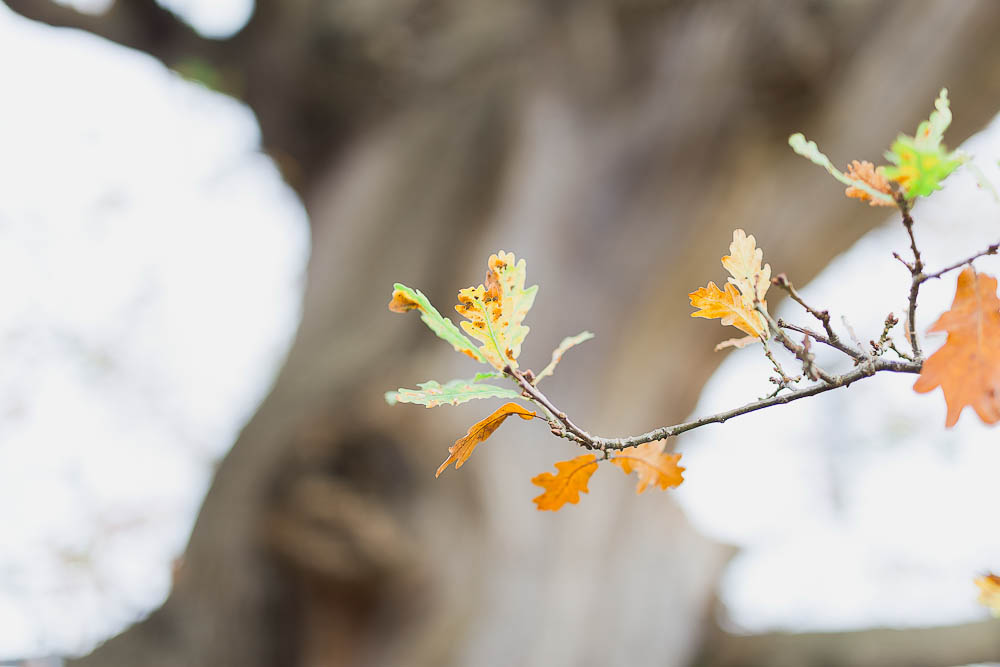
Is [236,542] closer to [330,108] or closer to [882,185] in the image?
[330,108]

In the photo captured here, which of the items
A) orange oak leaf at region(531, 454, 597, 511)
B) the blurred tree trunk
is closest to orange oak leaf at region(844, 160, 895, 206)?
orange oak leaf at region(531, 454, 597, 511)

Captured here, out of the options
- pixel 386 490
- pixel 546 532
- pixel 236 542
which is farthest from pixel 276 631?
pixel 546 532

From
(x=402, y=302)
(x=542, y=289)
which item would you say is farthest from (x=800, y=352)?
(x=542, y=289)

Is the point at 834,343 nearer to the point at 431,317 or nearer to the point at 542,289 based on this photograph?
the point at 431,317

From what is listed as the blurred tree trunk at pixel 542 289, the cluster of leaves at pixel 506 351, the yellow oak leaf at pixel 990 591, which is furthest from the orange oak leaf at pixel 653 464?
the blurred tree trunk at pixel 542 289

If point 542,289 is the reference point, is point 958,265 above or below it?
below

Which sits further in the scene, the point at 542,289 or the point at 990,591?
the point at 542,289
